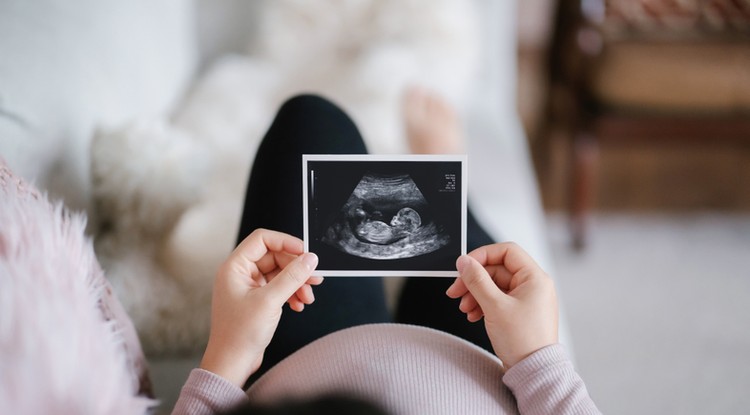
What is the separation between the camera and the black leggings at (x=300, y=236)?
2.43 ft

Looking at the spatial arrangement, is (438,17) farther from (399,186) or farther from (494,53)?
(399,186)

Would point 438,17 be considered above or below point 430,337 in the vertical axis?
above

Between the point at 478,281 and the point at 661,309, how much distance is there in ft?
4.09

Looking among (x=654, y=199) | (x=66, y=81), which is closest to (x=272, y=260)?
(x=66, y=81)

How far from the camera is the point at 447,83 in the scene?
1583mm

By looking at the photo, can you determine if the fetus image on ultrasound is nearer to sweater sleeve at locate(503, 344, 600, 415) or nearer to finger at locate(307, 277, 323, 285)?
finger at locate(307, 277, 323, 285)

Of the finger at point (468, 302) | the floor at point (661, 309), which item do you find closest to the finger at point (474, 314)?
the finger at point (468, 302)

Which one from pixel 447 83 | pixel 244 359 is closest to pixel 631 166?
pixel 447 83

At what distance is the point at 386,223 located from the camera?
648 mm

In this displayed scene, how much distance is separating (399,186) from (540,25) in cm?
217

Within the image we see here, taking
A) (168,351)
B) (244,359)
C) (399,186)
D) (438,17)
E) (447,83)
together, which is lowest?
(168,351)

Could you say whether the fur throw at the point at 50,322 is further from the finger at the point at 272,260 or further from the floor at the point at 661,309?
the floor at the point at 661,309

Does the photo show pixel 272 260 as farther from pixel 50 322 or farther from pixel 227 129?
pixel 227 129

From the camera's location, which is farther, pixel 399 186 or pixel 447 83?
pixel 447 83
